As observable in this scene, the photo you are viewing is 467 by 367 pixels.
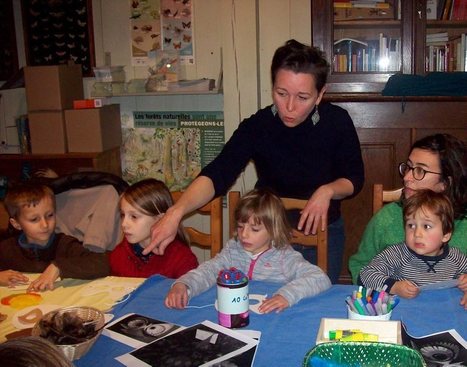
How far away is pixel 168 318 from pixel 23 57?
290 cm

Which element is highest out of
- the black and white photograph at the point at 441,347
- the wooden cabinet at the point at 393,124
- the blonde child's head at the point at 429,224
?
the wooden cabinet at the point at 393,124

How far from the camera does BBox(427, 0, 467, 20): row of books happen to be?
3.10 meters

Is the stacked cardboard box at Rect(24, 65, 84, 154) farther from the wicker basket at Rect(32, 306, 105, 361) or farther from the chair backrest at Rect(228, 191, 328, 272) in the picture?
the wicker basket at Rect(32, 306, 105, 361)

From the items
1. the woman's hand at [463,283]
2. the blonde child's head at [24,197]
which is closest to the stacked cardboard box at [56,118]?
the blonde child's head at [24,197]

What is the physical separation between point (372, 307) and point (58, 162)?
251 centimetres

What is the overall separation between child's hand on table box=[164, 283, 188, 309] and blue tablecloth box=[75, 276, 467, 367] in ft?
0.06

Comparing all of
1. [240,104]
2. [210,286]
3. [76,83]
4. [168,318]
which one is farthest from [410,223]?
[76,83]

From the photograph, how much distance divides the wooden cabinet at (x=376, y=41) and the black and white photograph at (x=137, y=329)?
207 centimetres

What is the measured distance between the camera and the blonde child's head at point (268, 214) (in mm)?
1794

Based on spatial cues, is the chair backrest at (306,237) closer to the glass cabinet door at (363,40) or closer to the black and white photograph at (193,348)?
the black and white photograph at (193,348)

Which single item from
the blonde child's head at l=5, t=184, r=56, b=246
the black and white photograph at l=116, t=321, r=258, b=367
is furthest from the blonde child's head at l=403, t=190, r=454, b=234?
the blonde child's head at l=5, t=184, r=56, b=246

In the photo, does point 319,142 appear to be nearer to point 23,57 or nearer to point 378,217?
point 378,217

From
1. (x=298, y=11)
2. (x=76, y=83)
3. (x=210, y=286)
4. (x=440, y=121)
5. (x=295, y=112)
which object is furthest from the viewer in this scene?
(x=76, y=83)

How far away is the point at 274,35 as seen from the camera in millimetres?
3256
